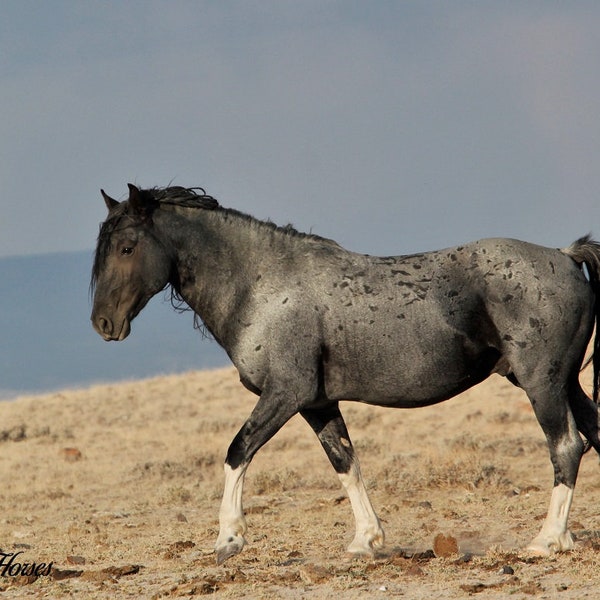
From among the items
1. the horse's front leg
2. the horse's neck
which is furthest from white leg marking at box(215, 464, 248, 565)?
the horse's neck

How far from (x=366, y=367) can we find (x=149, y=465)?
10.3 meters

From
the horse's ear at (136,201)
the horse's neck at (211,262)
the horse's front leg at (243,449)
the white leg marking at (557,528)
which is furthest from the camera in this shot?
the horse's neck at (211,262)

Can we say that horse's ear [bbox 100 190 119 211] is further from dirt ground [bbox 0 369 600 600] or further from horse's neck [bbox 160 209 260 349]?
dirt ground [bbox 0 369 600 600]

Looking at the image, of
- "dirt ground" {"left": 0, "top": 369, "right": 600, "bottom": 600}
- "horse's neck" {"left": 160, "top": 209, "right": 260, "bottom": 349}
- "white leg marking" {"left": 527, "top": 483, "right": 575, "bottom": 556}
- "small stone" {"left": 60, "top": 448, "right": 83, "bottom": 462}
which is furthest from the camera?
"small stone" {"left": 60, "top": 448, "right": 83, "bottom": 462}

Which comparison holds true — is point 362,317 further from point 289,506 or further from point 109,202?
point 289,506

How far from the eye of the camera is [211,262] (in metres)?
8.05

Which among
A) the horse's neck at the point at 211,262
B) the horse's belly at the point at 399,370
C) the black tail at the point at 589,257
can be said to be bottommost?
the horse's belly at the point at 399,370

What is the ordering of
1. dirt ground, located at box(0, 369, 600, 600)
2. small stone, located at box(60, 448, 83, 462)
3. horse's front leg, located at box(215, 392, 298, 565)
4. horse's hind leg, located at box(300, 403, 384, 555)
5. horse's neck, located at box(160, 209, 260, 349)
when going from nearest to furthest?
dirt ground, located at box(0, 369, 600, 600)
horse's front leg, located at box(215, 392, 298, 565)
horse's neck, located at box(160, 209, 260, 349)
horse's hind leg, located at box(300, 403, 384, 555)
small stone, located at box(60, 448, 83, 462)

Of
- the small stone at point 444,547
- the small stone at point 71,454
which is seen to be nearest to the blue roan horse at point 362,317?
the small stone at point 444,547

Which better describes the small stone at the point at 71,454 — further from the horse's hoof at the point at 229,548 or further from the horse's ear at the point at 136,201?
the horse's hoof at the point at 229,548

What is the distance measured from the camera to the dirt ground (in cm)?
717

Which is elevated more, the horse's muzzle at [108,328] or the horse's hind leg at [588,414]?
the horse's muzzle at [108,328]

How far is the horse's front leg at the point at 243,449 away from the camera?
7449 mm

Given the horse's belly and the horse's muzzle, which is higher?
the horse's muzzle
